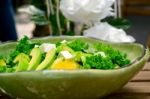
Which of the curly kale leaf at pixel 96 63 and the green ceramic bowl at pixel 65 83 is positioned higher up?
the curly kale leaf at pixel 96 63

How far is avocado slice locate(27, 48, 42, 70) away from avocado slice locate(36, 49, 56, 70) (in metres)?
0.01

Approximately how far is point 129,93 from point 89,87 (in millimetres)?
195

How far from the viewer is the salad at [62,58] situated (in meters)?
0.87

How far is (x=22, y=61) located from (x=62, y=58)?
0.30 feet

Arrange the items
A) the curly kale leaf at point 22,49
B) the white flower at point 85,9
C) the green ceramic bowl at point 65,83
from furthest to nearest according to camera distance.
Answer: the white flower at point 85,9 → the curly kale leaf at point 22,49 → the green ceramic bowl at point 65,83

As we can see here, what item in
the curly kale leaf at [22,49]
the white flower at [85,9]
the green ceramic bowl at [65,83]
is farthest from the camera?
the white flower at [85,9]

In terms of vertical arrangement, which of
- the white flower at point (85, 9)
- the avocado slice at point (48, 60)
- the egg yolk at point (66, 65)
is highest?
the white flower at point (85, 9)

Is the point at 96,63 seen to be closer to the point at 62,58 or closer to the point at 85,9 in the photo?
the point at 62,58

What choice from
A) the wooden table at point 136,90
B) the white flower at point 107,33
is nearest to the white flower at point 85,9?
the white flower at point 107,33

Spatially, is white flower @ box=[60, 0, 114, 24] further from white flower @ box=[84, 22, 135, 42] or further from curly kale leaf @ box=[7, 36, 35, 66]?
curly kale leaf @ box=[7, 36, 35, 66]

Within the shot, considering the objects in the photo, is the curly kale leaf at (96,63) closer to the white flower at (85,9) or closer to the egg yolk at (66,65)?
the egg yolk at (66,65)

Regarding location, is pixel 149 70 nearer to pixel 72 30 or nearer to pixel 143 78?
pixel 143 78

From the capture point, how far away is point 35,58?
893 millimetres

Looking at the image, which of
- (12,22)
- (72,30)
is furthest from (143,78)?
(12,22)
